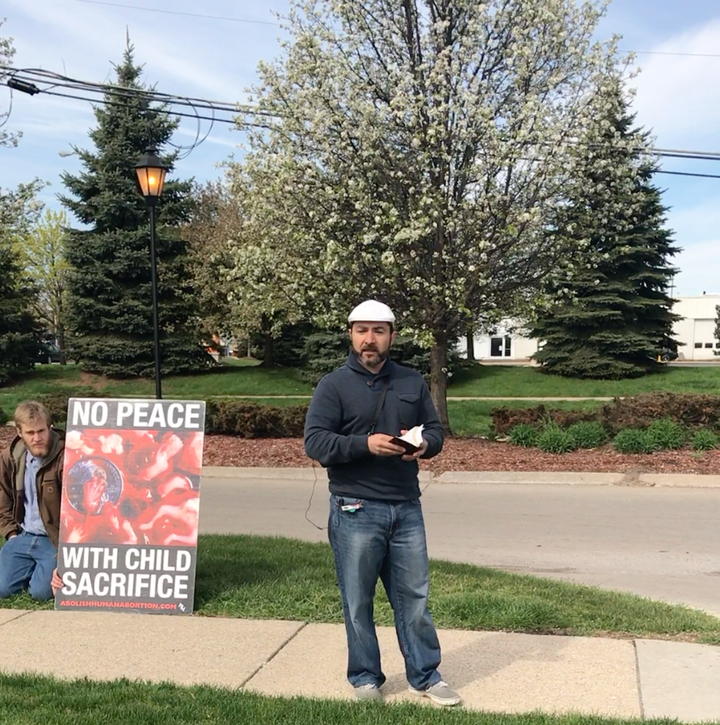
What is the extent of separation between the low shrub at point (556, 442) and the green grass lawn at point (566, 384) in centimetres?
1139

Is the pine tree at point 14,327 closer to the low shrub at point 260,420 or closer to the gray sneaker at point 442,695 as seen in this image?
the low shrub at point 260,420

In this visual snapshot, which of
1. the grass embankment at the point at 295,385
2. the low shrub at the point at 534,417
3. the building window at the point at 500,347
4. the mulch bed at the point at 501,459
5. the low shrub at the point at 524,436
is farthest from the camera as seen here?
the building window at the point at 500,347

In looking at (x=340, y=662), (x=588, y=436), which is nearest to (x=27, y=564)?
(x=340, y=662)

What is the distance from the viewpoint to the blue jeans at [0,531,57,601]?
5.72m

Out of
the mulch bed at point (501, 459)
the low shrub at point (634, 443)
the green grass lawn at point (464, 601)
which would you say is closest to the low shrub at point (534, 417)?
the mulch bed at point (501, 459)

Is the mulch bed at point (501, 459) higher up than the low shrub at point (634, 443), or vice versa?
the low shrub at point (634, 443)

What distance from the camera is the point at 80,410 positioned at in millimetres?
5645

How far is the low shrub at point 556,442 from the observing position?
1275 centimetres

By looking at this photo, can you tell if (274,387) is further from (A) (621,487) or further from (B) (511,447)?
(A) (621,487)

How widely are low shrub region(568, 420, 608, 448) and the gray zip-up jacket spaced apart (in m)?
9.58

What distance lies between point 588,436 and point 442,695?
31.5 feet

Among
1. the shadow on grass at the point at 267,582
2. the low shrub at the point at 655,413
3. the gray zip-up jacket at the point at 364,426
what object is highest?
the gray zip-up jacket at the point at 364,426

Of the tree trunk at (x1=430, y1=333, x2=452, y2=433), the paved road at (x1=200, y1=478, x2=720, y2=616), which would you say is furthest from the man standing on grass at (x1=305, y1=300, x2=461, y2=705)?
the tree trunk at (x1=430, y1=333, x2=452, y2=433)

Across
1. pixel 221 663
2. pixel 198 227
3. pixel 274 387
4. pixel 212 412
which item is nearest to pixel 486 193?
pixel 212 412
